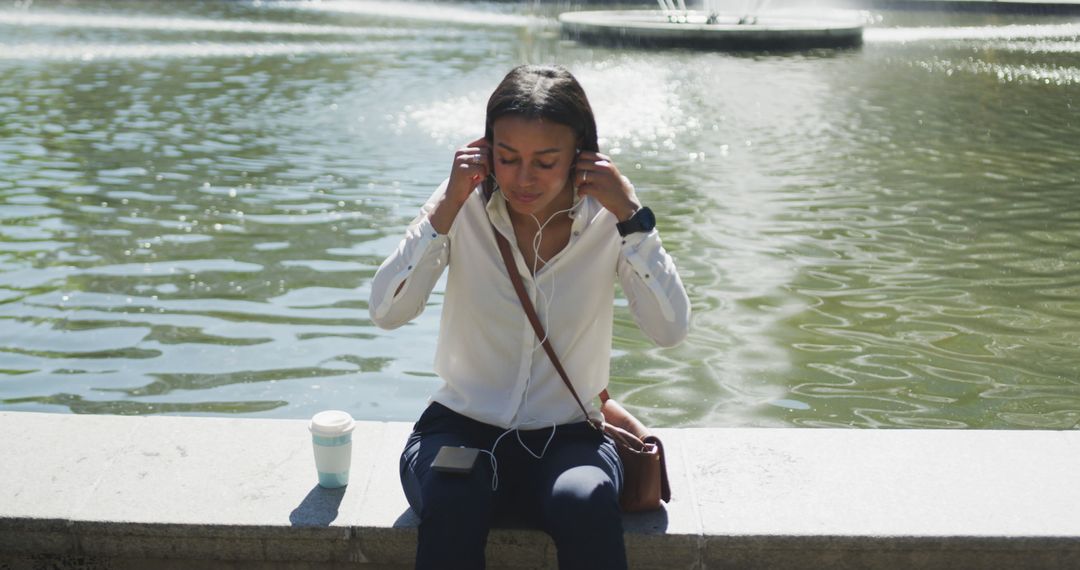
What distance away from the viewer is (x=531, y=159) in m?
3.44

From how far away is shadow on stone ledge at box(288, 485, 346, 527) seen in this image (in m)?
3.44

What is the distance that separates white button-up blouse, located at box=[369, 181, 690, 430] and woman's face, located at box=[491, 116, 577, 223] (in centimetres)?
11

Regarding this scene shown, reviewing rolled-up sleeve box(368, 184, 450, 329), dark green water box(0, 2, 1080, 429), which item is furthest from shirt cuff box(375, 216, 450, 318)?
dark green water box(0, 2, 1080, 429)

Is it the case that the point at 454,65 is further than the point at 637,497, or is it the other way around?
the point at 454,65

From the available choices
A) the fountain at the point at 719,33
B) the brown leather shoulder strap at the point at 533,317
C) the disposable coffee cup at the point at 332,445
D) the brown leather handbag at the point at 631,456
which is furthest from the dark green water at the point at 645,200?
the fountain at the point at 719,33

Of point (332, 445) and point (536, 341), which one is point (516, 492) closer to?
point (536, 341)

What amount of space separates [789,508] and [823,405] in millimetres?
2350

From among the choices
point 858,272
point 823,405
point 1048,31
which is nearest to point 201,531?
point 823,405

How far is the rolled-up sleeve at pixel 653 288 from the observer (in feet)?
11.6

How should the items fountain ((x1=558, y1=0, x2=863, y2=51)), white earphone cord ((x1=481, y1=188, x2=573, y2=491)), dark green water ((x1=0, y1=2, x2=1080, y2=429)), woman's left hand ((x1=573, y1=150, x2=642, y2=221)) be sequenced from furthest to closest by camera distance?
fountain ((x1=558, y1=0, x2=863, y2=51)) → dark green water ((x1=0, y1=2, x2=1080, y2=429)) → woman's left hand ((x1=573, y1=150, x2=642, y2=221)) → white earphone cord ((x1=481, y1=188, x2=573, y2=491))

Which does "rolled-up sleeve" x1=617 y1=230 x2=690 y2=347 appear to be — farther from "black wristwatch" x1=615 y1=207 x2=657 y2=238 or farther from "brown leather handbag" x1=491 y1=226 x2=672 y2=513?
"brown leather handbag" x1=491 y1=226 x2=672 y2=513

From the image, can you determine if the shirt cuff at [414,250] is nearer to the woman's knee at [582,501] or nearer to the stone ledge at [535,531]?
the stone ledge at [535,531]

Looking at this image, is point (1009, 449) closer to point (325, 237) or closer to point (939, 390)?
point (939, 390)

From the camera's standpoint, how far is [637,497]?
3.48 metres
